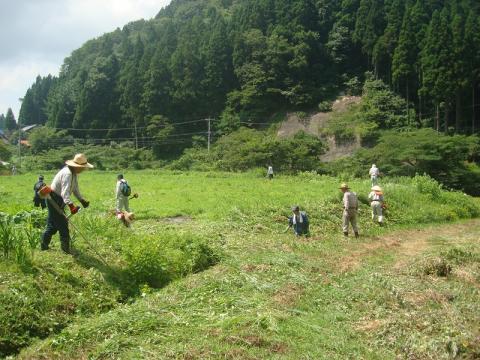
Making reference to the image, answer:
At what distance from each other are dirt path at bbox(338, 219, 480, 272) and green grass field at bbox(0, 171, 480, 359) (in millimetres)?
89

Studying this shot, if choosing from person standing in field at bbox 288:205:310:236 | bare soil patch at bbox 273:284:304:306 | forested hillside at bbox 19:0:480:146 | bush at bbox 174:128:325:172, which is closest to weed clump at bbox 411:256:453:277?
bare soil patch at bbox 273:284:304:306

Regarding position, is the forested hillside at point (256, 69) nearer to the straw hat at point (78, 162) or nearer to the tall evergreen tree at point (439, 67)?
the tall evergreen tree at point (439, 67)

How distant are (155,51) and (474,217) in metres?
56.1

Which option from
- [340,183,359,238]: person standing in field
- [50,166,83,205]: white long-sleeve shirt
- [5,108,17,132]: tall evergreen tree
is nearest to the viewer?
[50,166,83,205]: white long-sleeve shirt

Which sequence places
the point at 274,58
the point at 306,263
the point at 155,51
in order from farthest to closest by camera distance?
A: 1. the point at 155,51
2. the point at 274,58
3. the point at 306,263

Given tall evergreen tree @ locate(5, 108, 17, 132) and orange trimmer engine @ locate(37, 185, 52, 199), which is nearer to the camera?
orange trimmer engine @ locate(37, 185, 52, 199)

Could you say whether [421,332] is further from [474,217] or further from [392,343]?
[474,217]

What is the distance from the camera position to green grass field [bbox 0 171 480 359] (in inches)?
241

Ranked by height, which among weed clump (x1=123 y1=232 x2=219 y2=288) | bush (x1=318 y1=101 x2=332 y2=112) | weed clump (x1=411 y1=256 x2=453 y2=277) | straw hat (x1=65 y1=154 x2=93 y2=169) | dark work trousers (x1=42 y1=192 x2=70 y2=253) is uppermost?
bush (x1=318 y1=101 x2=332 y2=112)

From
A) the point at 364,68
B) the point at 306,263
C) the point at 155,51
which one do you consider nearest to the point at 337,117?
the point at 364,68

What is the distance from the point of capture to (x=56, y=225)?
864 cm

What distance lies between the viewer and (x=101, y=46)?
8862 cm

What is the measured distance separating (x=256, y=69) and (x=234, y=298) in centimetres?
5653

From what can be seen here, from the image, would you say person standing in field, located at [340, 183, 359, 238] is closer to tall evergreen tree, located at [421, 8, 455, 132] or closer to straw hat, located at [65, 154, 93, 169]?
straw hat, located at [65, 154, 93, 169]
